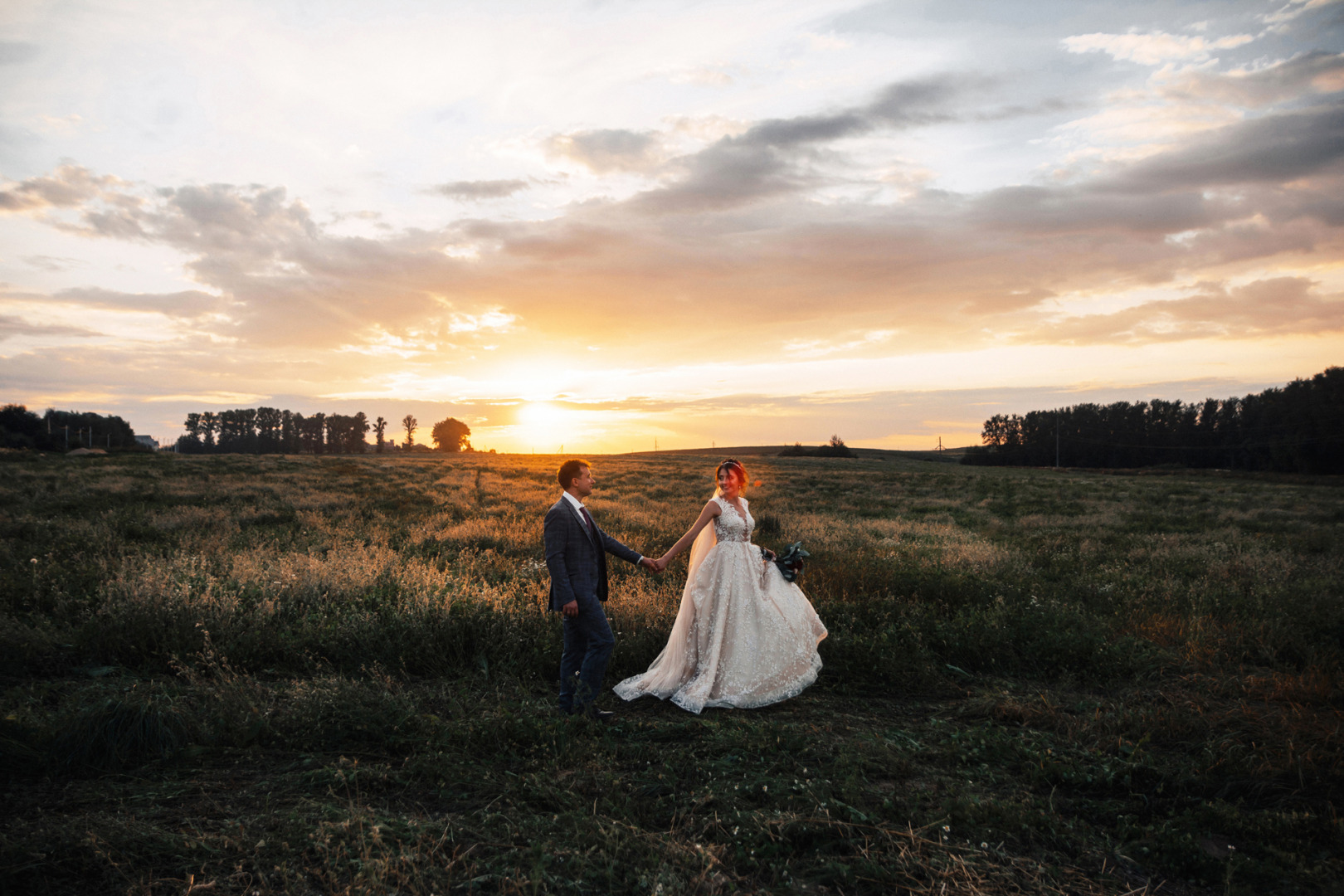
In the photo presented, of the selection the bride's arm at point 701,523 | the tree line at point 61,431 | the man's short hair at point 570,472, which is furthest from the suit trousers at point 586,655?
the tree line at point 61,431

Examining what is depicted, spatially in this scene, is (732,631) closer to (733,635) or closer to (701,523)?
(733,635)

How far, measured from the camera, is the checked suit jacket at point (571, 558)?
5.49m

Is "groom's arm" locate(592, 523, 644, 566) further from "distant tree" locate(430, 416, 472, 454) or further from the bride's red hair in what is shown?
"distant tree" locate(430, 416, 472, 454)

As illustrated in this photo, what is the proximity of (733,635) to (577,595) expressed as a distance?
158 cm

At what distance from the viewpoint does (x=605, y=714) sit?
5.54 meters

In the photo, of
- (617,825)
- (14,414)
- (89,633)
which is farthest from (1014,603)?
(14,414)

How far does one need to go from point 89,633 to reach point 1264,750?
10.6 m

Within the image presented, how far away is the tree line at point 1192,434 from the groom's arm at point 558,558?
282 feet

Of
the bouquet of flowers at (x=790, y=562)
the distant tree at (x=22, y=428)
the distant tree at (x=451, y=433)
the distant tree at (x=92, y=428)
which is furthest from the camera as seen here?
the distant tree at (x=451, y=433)

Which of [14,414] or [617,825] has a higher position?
[14,414]

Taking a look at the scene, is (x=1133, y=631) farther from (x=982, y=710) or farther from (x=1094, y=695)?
(x=982, y=710)

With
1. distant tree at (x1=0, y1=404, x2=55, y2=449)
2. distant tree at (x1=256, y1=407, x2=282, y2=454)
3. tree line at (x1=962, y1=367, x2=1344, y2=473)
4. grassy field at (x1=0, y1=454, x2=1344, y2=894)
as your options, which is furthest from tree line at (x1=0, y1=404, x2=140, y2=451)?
tree line at (x1=962, y1=367, x2=1344, y2=473)

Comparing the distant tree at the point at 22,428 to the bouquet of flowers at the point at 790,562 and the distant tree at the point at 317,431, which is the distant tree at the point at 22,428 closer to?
the distant tree at the point at 317,431

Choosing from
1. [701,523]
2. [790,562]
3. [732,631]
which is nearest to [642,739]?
[732,631]
